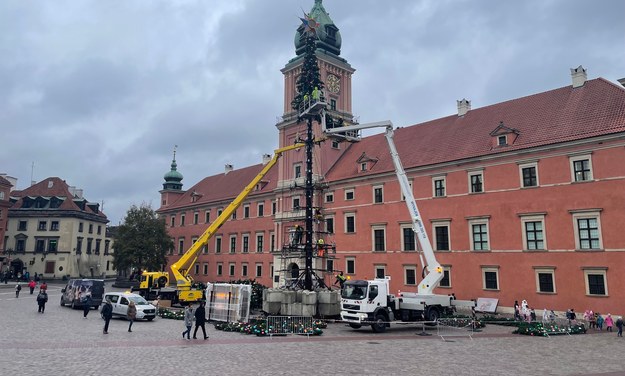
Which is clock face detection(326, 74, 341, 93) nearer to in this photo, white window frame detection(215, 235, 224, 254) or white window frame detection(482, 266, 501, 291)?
white window frame detection(215, 235, 224, 254)

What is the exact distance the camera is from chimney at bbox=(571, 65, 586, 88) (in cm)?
3425

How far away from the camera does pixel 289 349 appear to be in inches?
661

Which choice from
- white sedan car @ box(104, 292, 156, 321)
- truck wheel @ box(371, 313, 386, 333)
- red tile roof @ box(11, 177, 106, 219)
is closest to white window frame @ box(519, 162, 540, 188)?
truck wheel @ box(371, 313, 386, 333)

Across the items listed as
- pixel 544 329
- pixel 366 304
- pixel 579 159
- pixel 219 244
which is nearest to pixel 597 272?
pixel 579 159

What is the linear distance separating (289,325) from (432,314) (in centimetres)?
855

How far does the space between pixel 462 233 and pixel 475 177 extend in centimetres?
448

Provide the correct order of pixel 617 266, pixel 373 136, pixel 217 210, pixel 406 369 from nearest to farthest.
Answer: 1. pixel 406 369
2. pixel 617 266
3. pixel 373 136
4. pixel 217 210

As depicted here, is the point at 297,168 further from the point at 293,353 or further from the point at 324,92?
the point at 293,353

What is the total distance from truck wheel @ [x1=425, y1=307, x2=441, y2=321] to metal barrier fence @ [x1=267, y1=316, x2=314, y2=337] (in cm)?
736

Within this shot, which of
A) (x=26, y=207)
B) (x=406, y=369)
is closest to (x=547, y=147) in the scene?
(x=406, y=369)

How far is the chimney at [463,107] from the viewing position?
4169 cm

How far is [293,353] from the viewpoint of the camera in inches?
624

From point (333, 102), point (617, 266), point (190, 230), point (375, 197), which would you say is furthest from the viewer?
point (190, 230)

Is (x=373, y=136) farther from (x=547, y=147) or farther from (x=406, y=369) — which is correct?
(x=406, y=369)
